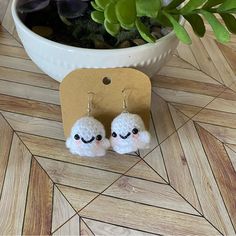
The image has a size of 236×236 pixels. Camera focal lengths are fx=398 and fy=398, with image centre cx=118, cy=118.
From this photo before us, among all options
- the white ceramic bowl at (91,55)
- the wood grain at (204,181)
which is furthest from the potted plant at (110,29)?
the wood grain at (204,181)

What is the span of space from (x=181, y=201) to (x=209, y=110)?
17 cm

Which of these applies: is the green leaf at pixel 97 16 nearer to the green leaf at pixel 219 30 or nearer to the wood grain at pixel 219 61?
the green leaf at pixel 219 30

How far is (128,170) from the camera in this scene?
49cm

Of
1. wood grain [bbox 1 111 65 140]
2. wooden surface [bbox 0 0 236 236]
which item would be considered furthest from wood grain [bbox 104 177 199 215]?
wood grain [bbox 1 111 65 140]

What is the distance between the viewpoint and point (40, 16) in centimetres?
56

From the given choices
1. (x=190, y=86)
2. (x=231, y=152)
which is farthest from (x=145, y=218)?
(x=190, y=86)

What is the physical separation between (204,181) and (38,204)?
0.20 metres

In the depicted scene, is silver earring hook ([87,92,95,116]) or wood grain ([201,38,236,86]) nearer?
silver earring hook ([87,92,95,116])

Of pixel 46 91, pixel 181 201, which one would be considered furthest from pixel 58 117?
pixel 181 201

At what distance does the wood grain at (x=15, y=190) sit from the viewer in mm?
431

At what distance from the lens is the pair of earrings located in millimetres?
459

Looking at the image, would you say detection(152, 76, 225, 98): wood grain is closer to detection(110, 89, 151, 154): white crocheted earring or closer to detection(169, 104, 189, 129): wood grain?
detection(169, 104, 189, 129): wood grain

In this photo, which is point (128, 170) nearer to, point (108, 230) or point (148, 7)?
point (108, 230)

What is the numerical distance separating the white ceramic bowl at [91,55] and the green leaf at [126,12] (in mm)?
61
